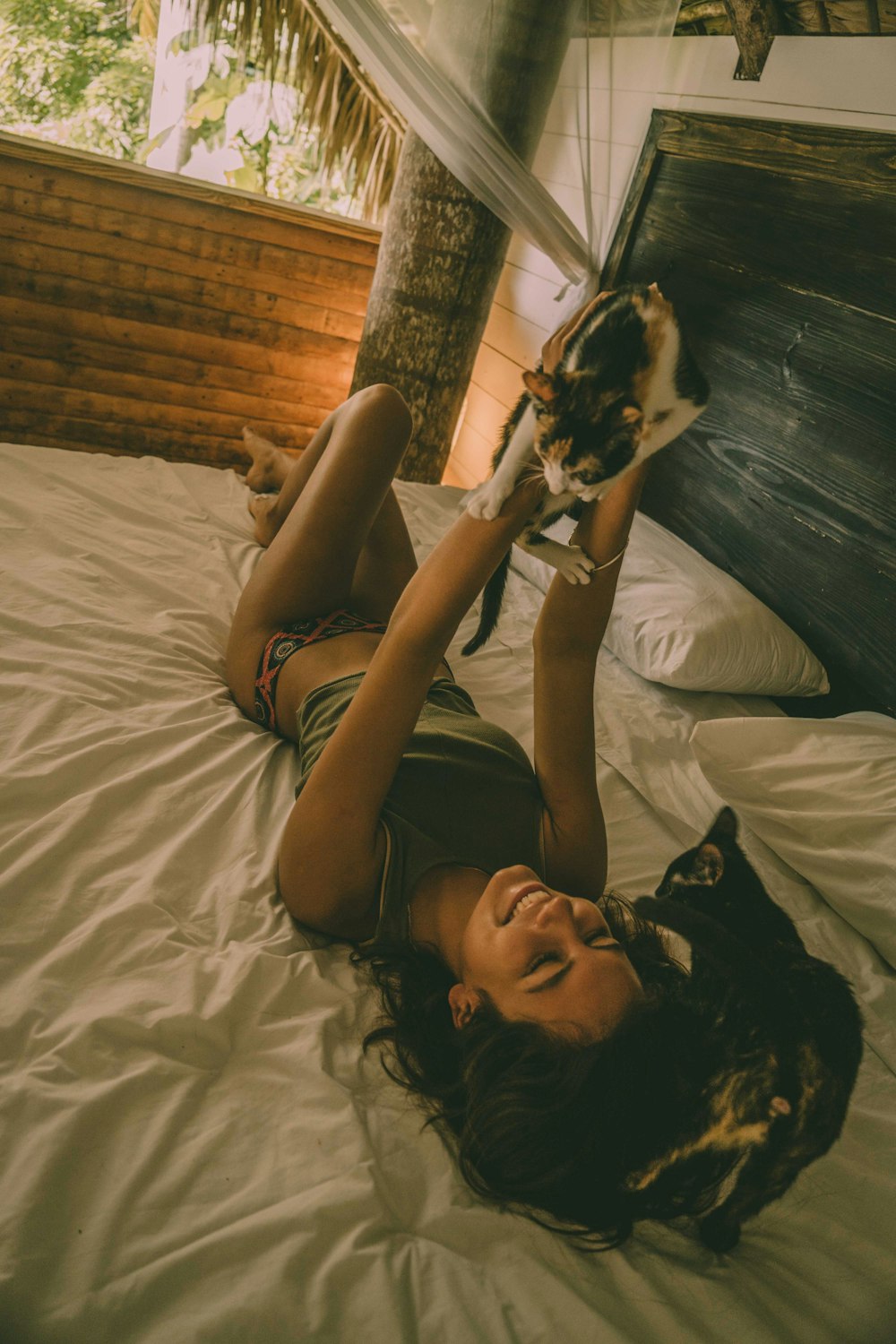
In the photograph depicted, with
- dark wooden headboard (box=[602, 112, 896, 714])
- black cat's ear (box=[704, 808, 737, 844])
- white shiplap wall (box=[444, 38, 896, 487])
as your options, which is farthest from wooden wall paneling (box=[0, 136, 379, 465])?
black cat's ear (box=[704, 808, 737, 844])

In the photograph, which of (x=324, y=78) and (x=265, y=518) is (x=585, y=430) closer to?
(x=265, y=518)

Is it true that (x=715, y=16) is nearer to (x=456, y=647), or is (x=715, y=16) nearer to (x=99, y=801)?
(x=456, y=647)

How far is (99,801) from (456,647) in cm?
87

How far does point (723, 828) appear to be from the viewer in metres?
1.26

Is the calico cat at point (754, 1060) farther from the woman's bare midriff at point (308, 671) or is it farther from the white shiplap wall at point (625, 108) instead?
the white shiplap wall at point (625, 108)

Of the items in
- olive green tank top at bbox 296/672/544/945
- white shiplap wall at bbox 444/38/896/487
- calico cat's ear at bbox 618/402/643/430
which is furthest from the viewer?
white shiplap wall at bbox 444/38/896/487

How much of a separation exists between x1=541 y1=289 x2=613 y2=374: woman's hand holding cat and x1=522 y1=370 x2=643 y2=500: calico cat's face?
0.12 metres

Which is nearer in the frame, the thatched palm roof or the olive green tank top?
the olive green tank top

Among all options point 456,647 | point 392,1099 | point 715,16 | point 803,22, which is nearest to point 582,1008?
point 392,1099

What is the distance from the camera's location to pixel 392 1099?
88 centimetres

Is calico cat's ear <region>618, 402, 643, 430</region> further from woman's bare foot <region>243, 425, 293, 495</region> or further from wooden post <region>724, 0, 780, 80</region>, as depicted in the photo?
wooden post <region>724, 0, 780, 80</region>

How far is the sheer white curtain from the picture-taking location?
2.01 metres

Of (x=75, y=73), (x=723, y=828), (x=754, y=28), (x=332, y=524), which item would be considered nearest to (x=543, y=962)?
(x=723, y=828)

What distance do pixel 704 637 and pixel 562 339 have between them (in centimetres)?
78
